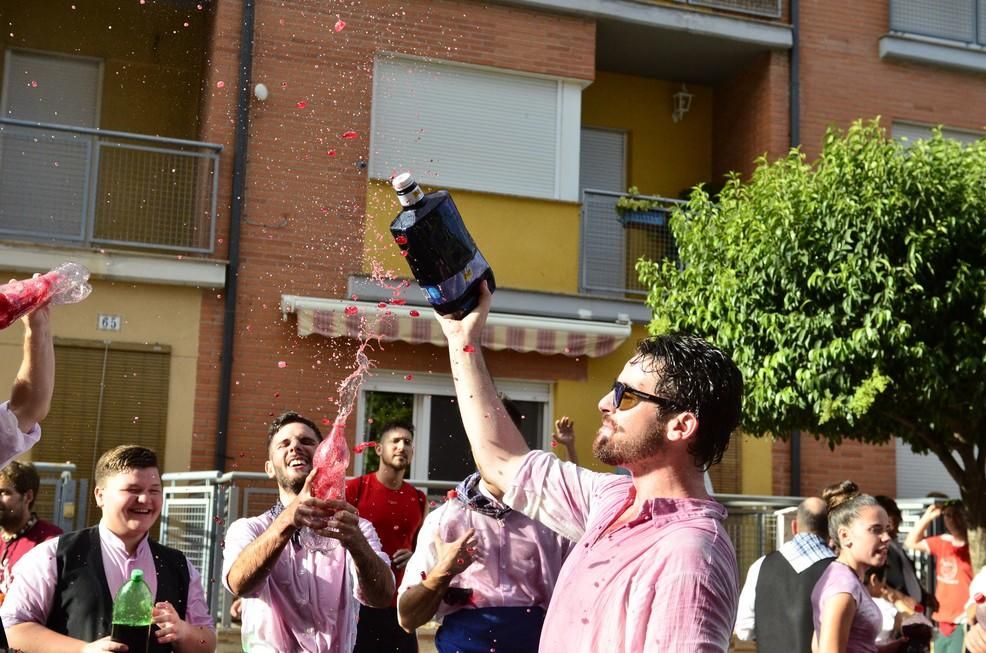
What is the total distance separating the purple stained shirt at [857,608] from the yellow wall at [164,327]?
8598mm

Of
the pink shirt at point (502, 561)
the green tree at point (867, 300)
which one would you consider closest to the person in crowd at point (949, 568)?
the green tree at point (867, 300)

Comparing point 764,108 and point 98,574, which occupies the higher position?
point 764,108

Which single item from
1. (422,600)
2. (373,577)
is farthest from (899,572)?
(373,577)

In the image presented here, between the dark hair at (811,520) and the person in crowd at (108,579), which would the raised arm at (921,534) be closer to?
the dark hair at (811,520)

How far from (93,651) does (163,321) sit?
30.3 feet

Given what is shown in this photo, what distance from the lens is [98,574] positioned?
456 centimetres

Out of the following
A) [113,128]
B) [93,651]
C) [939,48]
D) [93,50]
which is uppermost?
[939,48]

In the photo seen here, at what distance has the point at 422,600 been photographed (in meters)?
5.10

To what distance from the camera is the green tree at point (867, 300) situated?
10.4 meters

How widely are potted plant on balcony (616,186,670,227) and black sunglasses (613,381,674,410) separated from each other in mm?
11636

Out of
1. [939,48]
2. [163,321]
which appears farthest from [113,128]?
[939,48]

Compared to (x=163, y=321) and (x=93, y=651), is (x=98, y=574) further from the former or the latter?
(x=163, y=321)

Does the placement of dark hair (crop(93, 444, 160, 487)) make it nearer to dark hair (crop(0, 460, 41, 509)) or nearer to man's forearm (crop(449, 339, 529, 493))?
man's forearm (crop(449, 339, 529, 493))

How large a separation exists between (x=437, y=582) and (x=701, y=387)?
2226 mm
